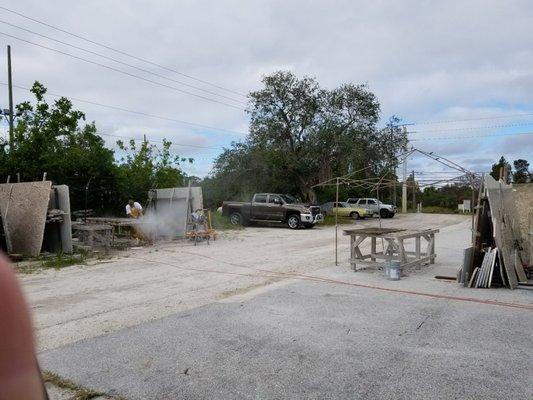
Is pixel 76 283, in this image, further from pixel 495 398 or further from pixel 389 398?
pixel 495 398

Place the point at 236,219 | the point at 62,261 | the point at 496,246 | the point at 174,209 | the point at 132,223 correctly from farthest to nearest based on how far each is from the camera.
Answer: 1. the point at 236,219
2. the point at 174,209
3. the point at 132,223
4. the point at 62,261
5. the point at 496,246

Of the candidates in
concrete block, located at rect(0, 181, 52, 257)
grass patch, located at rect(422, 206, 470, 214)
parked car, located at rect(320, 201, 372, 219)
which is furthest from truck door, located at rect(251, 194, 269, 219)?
grass patch, located at rect(422, 206, 470, 214)

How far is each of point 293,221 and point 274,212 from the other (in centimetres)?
111

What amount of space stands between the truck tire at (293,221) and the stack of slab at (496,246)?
15.1m

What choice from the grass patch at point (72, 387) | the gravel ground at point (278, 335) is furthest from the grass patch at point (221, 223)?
the grass patch at point (72, 387)

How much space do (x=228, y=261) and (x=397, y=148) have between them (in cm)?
2920

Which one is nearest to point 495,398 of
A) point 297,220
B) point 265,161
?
point 297,220

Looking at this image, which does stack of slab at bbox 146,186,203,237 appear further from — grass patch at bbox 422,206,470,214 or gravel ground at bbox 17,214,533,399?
grass patch at bbox 422,206,470,214

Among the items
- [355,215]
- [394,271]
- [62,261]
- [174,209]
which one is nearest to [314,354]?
[394,271]

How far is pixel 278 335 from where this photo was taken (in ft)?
18.6

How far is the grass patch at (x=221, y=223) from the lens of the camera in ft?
79.5

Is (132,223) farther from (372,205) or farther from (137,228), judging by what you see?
(372,205)

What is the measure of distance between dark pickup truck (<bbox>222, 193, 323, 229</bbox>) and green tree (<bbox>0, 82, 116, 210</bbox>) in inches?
308

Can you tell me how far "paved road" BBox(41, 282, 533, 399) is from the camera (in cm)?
416
